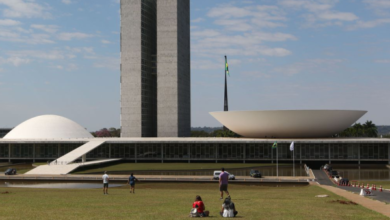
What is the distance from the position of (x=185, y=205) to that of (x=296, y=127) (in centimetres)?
5599

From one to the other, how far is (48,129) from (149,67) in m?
26.4

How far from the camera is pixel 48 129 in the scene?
90.8m

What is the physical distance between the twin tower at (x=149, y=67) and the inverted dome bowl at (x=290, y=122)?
22788 millimetres

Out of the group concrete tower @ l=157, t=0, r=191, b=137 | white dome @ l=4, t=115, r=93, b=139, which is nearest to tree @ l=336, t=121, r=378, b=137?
concrete tower @ l=157, t=0, r=191, b=137

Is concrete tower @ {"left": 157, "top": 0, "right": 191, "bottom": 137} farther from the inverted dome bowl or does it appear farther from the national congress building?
the inverted dome bowl

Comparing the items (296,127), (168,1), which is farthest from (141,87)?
(296,127)

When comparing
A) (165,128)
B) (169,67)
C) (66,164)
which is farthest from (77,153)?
(169,67)

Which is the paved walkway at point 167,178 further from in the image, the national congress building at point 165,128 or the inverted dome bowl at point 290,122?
the inverted dome bowl at point 290,122

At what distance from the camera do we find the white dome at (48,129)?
89.1m

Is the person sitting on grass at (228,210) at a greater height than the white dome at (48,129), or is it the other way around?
the white dome at (48,129)

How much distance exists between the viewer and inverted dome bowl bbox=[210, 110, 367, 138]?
245ft

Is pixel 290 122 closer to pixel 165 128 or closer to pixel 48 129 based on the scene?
pixel 165 128

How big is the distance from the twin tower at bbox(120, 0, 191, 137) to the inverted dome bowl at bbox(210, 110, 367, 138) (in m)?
22.8

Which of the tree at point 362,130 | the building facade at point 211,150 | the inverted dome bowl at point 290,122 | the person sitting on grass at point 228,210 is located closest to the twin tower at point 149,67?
the building facade at point 211,150
